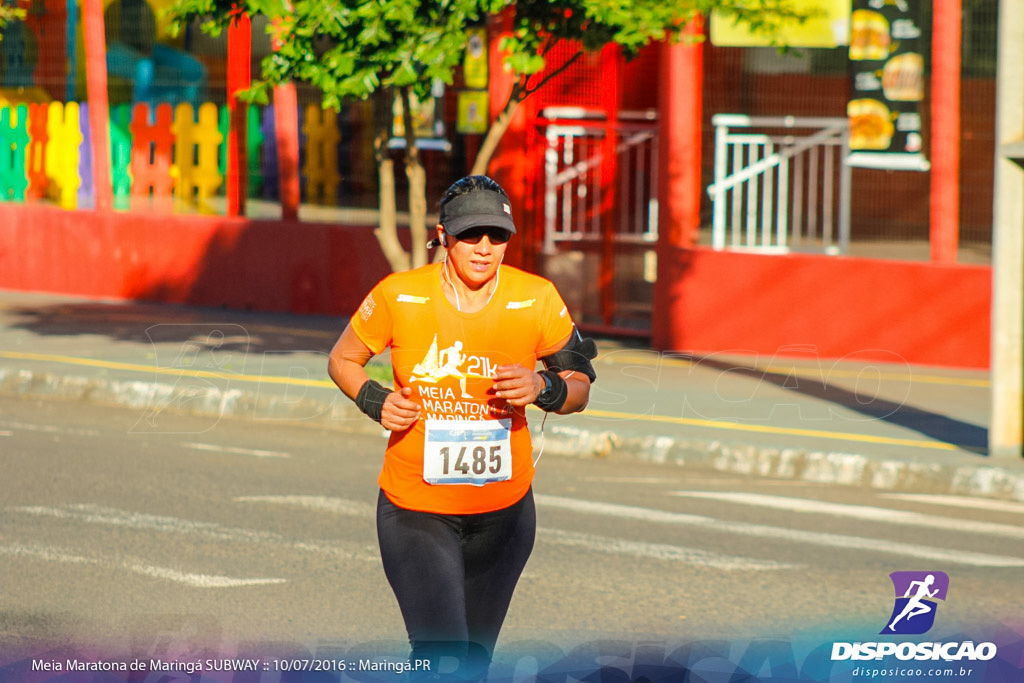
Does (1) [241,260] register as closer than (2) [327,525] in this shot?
No

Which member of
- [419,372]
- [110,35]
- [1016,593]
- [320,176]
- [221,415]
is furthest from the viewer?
[110,35]

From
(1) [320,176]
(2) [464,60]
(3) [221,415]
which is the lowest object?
(3) [221,415]

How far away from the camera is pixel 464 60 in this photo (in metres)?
18.7

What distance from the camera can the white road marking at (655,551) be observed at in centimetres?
795

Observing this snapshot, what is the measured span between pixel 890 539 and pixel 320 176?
12.7m

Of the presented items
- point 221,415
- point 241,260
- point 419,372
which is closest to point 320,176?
point 241,260

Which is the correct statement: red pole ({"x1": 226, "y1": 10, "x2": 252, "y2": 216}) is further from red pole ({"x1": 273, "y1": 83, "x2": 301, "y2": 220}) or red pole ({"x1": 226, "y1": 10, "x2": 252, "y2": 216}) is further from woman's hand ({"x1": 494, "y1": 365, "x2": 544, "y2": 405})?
woman's hand ({"x1": 494, "y1": 365, "x2": 544, "y2": 405})

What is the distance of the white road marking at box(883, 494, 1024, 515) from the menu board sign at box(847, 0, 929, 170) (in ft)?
A: 19.5

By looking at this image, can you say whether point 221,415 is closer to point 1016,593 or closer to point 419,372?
point 1016,593

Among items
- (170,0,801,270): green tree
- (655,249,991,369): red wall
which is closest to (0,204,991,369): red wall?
(655,249,991,369): red wall

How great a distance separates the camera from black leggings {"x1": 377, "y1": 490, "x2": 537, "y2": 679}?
4.62 metres

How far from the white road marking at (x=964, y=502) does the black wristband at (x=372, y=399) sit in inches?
234

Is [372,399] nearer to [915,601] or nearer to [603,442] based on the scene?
[915,601]

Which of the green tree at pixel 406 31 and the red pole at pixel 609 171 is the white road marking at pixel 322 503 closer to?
the green tree at pixel 406 31
